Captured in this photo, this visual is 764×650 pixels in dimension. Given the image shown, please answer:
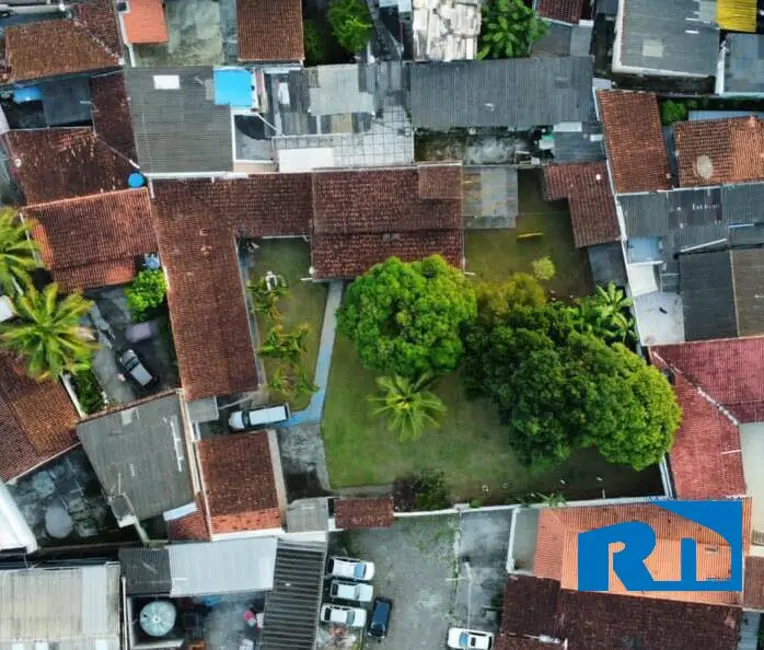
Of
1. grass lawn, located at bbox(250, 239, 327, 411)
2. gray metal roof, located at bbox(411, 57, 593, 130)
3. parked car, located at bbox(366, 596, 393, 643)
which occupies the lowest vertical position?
parked car, located at bbox(366, 596, 393, 643)

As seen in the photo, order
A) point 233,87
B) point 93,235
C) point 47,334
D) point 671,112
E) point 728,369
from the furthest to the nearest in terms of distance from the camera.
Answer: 1. point 671,112
2. point 233,87
3. point 93,235
4. point 728,369
5. point 47,334

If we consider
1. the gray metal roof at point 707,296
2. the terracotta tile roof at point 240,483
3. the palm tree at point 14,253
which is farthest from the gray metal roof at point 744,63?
the palm tree at point 14,253

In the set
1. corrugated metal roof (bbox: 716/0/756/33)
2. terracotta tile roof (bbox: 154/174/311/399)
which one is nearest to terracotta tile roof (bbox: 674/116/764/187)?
corrugated metal roof (bbox: 716/0/756/33)

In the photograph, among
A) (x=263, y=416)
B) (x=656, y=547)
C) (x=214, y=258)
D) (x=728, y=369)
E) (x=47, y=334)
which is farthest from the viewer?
(x=263, y=416)

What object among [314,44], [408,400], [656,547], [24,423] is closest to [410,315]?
[408,400]

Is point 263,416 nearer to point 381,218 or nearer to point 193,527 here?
point 193,527

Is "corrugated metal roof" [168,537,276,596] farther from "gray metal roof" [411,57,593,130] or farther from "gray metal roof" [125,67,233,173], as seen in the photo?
"gray metal roof" [411,57,593,130]
